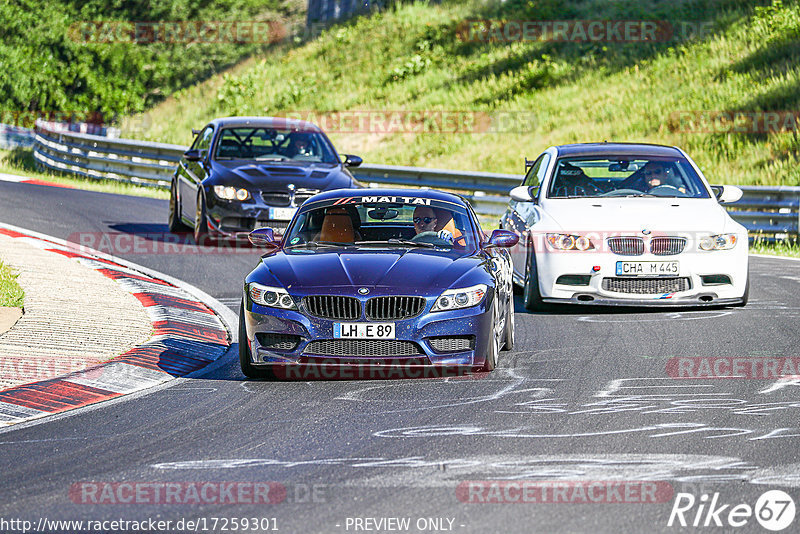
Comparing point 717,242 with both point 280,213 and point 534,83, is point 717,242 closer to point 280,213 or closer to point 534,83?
point 280,213

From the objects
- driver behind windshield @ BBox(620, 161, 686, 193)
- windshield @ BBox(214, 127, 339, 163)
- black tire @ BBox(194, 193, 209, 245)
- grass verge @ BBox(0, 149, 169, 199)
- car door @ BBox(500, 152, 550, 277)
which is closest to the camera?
car door @ BBox(500, 152, 550, 277)

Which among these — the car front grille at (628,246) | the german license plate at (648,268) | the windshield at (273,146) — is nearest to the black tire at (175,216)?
the windshield at (273,146)

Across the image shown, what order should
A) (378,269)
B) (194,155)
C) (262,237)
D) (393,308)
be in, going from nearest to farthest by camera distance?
(393,308) < (378,269) < (262,237) < (194,155)

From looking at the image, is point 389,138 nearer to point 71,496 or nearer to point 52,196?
point 52,196

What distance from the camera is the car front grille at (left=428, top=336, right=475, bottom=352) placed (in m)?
8.74

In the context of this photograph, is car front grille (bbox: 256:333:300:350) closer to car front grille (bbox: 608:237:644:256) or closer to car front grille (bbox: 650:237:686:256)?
car front grille (bbox: 608:237:644:256)

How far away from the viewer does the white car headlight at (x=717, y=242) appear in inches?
476

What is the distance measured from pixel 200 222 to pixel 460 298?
8.70m

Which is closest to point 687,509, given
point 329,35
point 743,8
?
point 743,8

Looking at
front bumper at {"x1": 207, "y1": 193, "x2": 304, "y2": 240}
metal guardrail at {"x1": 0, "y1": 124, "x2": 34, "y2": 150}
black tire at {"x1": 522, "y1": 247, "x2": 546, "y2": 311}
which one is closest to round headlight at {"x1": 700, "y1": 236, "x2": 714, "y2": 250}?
black tire at {"x1": 522, "y1": 247, "x2": 546, "y2": 311}

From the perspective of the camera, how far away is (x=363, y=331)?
8.62m

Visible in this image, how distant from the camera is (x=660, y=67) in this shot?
122 ft

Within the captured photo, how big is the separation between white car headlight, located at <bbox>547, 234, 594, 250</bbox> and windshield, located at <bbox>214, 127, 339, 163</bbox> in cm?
643

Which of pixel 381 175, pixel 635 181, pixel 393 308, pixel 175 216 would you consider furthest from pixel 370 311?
pixel 381 175
